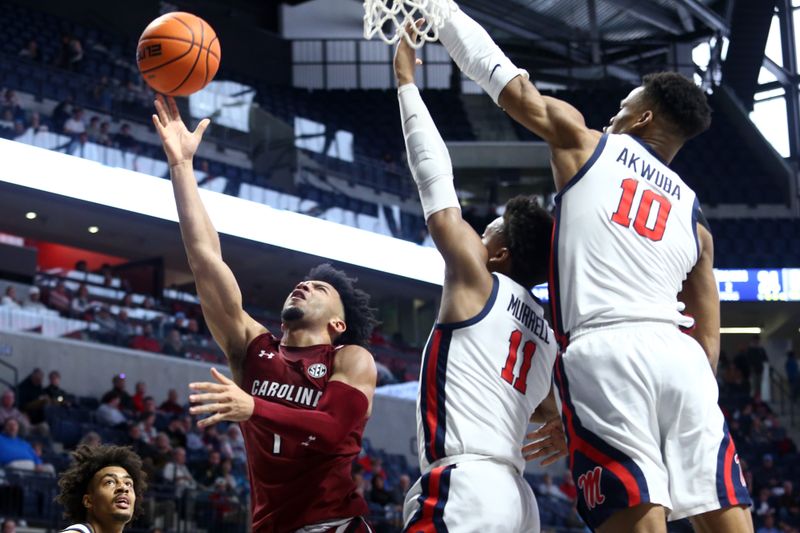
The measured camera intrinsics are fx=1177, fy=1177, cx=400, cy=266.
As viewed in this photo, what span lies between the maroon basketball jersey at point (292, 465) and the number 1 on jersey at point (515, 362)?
0.64 m

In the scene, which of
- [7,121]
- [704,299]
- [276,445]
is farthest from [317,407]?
[7,121]

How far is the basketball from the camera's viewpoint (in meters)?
4.53

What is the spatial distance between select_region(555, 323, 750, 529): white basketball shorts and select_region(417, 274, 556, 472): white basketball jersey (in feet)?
0.85

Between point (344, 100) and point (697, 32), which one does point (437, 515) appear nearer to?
point (344, 100)

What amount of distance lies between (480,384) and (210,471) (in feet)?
29.1

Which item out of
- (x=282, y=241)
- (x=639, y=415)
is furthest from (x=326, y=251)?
(x=639, y=415)

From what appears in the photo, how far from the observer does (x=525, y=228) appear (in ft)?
11.7

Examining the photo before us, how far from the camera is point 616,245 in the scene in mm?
3221

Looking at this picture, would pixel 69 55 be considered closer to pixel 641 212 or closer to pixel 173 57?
pixel 173 57

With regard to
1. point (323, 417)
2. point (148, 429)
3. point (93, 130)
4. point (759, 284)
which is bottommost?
point (323, 417)

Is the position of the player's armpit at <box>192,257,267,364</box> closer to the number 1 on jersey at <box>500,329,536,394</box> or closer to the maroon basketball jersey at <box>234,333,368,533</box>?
the maroon basketball jersey at <box>234,333,368,533</box>

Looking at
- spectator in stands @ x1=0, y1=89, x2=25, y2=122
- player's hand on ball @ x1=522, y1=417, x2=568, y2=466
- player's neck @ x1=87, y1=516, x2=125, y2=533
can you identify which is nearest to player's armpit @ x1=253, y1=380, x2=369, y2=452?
player's hand on ball @ x1=522, y1=417, x2=568, y2=466

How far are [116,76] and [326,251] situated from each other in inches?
161

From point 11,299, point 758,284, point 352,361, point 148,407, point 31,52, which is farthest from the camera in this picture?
point 758,284
